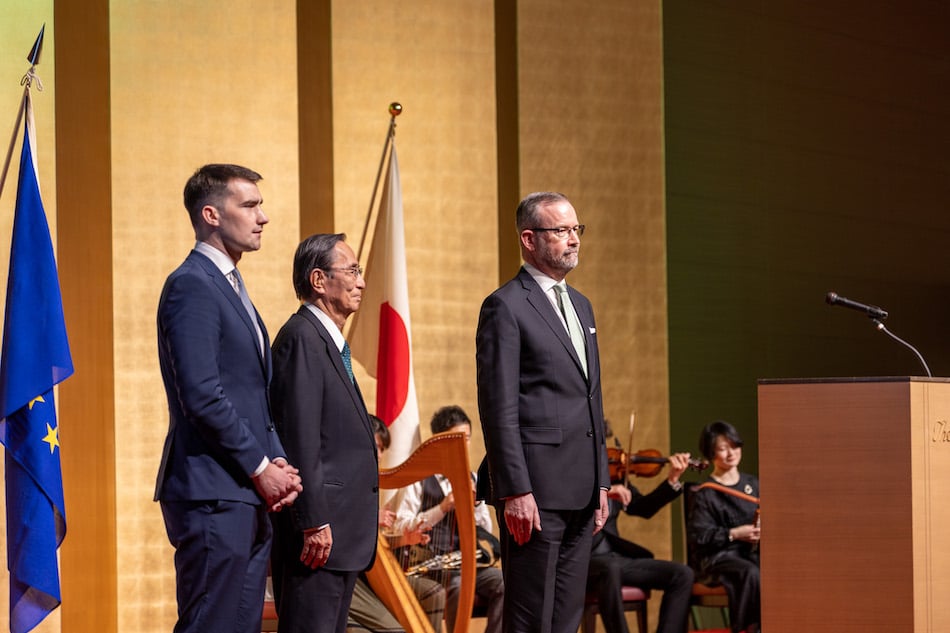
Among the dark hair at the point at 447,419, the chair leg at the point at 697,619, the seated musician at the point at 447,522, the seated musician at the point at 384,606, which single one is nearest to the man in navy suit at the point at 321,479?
the seated musician at the point at 447,522

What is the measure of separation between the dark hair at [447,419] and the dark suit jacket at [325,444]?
2175mm

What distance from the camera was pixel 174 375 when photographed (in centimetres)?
259

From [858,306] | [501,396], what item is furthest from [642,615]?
[501,396]

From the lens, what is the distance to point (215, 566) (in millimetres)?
2494

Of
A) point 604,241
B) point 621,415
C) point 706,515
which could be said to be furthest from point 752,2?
point 706,515

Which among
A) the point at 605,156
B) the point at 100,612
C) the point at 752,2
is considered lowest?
the point at 100,612

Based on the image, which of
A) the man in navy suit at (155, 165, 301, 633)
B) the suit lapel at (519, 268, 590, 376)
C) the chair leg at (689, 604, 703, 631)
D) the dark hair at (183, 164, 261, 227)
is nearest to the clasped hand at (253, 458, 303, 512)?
the man in navy suit at (155, 165, 301, 633)

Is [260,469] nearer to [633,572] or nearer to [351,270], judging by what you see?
[351,270]

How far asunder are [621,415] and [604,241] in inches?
34.5

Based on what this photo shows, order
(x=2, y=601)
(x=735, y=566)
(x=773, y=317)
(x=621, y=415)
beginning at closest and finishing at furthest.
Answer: (x=2, y=601), (x=735, y=566), (x=621, y=415), (x=773, y=317)

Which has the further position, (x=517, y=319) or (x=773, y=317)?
(x=773, y=317)

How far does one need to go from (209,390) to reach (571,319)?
1.13 metres

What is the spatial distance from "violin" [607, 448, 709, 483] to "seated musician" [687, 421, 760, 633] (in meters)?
0.21

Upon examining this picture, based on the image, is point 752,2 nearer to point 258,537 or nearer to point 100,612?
point 100,612
